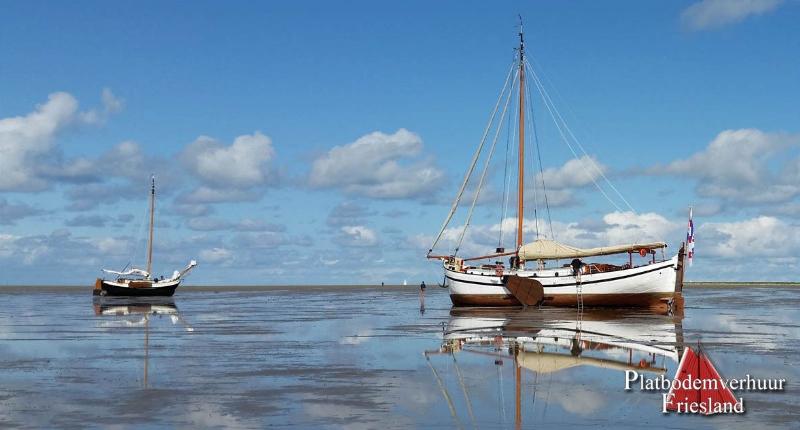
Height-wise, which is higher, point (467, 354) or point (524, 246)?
point (524, 246)

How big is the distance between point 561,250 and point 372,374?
36.4 m

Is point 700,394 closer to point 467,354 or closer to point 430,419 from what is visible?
point 430,419

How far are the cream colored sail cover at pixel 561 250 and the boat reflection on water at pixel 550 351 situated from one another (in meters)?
15.0

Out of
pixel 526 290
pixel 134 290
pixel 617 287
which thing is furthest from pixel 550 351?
pixel 134 290

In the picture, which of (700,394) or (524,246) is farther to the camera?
(524,246)

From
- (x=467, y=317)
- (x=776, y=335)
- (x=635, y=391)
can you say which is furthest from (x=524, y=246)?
(x=635, y=391)

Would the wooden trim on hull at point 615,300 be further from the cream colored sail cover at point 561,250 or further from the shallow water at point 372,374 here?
the shallow water at point 372,374

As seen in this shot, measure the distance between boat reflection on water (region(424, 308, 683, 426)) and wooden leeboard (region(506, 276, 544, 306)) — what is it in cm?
1434

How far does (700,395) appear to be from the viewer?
15.7 m

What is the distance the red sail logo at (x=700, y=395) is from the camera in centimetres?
1455

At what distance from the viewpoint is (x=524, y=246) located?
56.1 metres

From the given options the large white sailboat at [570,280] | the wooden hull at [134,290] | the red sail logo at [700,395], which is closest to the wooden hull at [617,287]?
the large white sailboat at [570,280]

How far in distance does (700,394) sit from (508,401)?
350 cm

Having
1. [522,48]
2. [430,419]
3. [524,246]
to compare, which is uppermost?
[522,48]
